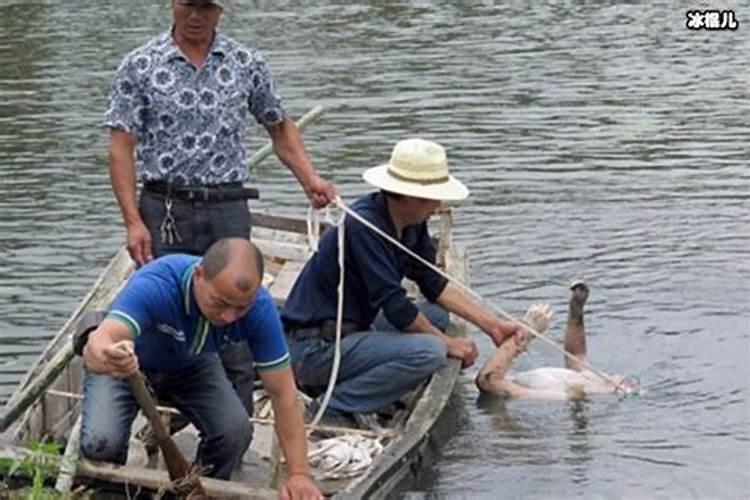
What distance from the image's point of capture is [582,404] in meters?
9.43

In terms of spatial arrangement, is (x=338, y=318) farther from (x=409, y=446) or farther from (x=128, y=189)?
(x=128, y=189)

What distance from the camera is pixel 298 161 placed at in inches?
324

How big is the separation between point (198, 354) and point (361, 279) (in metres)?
1.68

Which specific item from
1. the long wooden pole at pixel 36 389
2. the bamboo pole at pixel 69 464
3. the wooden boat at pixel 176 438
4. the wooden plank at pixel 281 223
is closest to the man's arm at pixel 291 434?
the wooden boat at pixel 176 438

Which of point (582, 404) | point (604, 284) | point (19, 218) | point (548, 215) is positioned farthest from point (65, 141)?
point (582, 404)

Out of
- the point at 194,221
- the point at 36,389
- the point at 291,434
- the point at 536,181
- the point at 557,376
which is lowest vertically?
the point at 536,181

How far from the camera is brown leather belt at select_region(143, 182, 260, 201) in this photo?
7.76 metres

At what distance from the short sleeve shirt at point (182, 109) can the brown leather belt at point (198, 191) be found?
0.03 meters

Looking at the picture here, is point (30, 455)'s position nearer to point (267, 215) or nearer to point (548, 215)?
point (267, 215)

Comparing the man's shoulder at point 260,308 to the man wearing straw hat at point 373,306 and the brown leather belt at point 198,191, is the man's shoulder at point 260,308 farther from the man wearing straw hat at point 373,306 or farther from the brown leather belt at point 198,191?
the man wearing straw hat at point 373,306

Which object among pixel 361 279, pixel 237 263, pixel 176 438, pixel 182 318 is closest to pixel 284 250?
pixel 361 279

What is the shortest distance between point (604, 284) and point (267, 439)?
166 inches

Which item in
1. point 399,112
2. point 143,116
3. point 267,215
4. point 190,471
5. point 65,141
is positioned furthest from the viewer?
point 399,112

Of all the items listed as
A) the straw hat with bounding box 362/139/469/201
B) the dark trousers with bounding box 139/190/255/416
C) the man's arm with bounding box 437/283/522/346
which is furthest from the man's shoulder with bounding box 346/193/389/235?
the man's arm with bounding box 437/283/522/346
